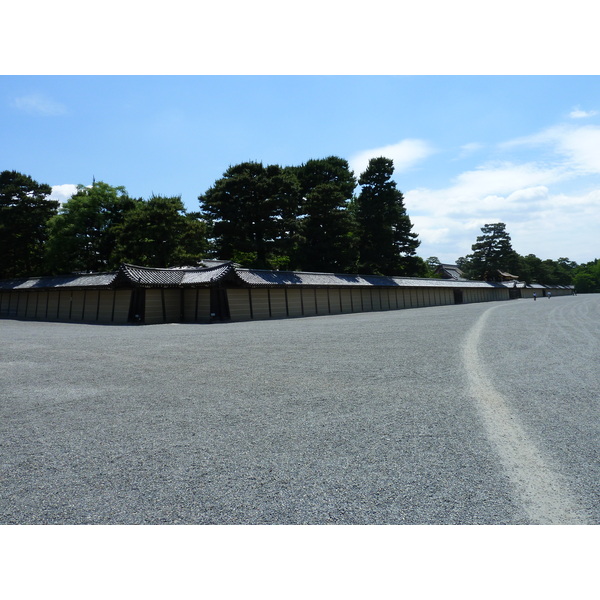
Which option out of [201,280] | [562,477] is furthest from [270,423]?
[201,280]

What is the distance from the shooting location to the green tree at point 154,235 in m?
30.0

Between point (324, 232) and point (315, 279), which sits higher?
point (324, 232)

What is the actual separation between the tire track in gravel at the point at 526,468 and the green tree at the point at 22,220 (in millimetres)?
38560

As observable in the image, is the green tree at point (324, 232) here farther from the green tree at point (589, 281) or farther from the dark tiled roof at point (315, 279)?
the green tree at point (589, 281)

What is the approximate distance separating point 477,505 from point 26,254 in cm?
4333

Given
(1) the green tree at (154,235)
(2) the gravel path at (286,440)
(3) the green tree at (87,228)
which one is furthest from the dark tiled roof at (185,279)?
(2) the gravel path at (286,440)

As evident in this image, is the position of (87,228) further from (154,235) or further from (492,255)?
(492,255)

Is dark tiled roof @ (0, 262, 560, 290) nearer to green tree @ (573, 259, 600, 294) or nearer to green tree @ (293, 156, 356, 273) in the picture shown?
green tree @ (293, 156, 356, 273)

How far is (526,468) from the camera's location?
11.0ft

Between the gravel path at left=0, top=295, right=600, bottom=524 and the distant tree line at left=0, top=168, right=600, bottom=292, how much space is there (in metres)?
24.4

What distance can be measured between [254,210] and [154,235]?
7.92 metres

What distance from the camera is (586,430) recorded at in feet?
13.8

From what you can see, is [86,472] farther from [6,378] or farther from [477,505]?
[6,378]

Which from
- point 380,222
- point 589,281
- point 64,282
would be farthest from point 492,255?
point 64,282
